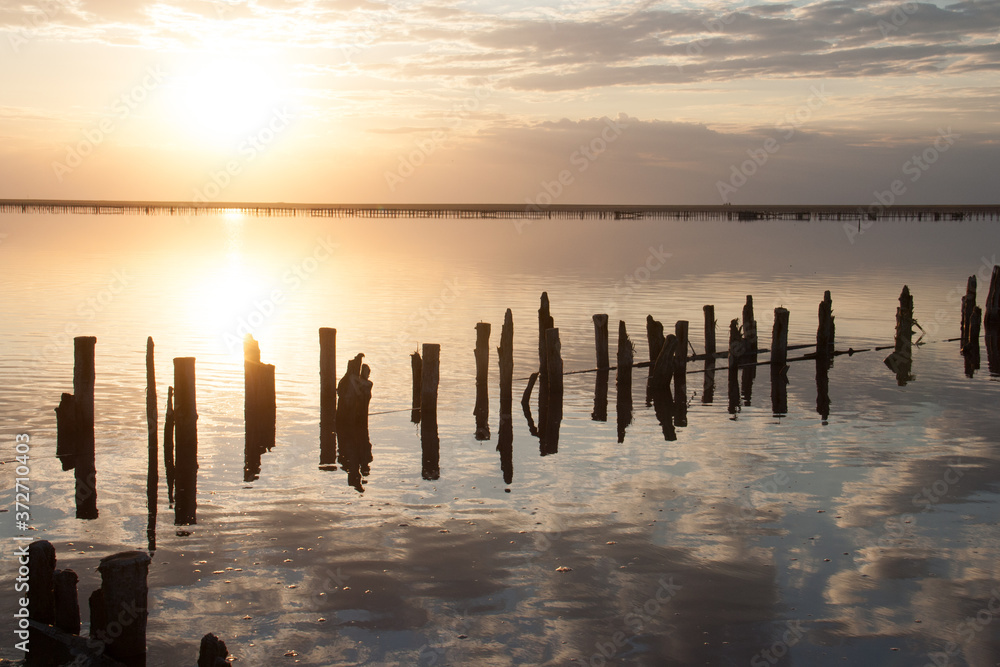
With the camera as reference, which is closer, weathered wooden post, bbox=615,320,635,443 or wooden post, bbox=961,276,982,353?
weathered wooden post, bbox=615,320,635,443

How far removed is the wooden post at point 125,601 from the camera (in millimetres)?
7098

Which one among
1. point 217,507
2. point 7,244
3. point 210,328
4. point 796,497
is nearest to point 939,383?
point 796,497

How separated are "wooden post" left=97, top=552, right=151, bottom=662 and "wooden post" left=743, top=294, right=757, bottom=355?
17315 millimetres

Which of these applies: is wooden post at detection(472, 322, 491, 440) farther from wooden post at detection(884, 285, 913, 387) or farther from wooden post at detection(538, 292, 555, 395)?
wooden post at detection(884, 285, 913, 387)

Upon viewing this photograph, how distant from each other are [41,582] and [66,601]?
0.88 feet

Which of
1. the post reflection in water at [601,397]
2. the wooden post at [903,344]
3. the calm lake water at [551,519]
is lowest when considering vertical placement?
the calm lake water at [551,519]

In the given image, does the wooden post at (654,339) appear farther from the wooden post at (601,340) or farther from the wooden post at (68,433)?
the wooden post at (68,433)

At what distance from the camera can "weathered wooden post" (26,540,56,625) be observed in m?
7.41

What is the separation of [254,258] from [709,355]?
46836mm

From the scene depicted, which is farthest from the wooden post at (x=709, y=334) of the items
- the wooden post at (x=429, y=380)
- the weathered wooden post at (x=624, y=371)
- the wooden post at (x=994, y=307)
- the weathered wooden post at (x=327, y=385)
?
the wooden post at (x=994, y=307)

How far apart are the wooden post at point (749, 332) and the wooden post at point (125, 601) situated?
17315mm

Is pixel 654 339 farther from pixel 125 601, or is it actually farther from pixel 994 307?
pixel 994 307

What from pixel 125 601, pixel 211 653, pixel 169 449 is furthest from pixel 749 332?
pixel 211 653

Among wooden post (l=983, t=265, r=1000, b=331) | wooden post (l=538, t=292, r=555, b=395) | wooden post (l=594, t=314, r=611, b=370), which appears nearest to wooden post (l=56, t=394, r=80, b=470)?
wooden post (l=538, t=292, r=555, b=395)
